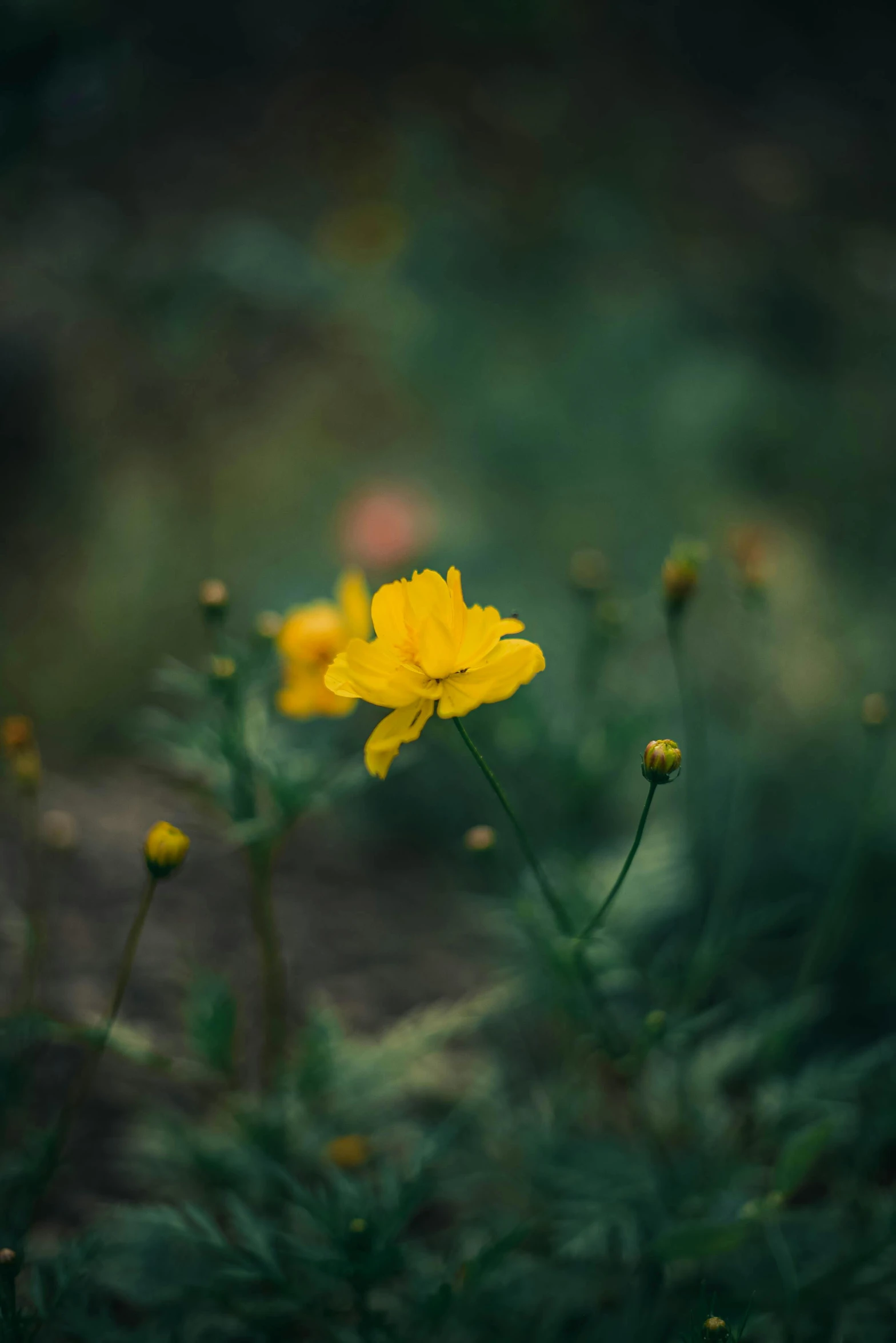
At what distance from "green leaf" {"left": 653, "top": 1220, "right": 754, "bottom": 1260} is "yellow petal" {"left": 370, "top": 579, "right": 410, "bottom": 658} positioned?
717mm

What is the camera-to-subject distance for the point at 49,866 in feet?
5.99

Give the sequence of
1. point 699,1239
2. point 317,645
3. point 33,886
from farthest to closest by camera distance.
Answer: point 33,886 → point 317,645 → point 699,1239

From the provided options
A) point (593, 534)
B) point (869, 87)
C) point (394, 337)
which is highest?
point (869, 87)

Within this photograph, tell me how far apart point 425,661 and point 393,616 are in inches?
2.6

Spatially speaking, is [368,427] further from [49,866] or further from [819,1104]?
[819,1104]

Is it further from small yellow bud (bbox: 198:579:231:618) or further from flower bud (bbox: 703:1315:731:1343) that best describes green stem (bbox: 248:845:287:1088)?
flower bud (bbox: 703:1315:731:1343)

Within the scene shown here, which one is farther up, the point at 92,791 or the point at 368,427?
the point at 368,427

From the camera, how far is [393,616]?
87cm

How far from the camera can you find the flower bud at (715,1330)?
0.78m

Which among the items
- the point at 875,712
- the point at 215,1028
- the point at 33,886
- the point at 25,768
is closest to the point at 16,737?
the point at 25,768

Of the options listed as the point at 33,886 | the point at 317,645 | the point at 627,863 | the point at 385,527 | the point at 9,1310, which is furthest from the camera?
the point at 385,527

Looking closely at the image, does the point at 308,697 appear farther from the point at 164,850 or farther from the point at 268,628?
the point at 164,850

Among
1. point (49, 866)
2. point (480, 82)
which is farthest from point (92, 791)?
point (480, 82)

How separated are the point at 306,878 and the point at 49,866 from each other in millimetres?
529
